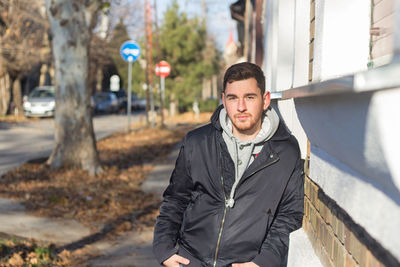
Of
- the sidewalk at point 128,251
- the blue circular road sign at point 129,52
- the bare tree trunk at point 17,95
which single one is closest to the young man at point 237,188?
the sidewalk at point 128,251

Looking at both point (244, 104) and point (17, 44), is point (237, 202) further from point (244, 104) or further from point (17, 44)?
point (17, 44)

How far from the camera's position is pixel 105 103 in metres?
43.9

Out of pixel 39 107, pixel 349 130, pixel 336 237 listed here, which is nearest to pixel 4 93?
pixel 39 107

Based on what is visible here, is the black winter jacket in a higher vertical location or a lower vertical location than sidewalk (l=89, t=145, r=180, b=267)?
higher

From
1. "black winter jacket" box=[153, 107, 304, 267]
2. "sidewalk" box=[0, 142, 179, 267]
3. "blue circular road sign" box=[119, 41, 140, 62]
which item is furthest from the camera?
A: "blue circular road sign" box=[119, 41, 140, 62]

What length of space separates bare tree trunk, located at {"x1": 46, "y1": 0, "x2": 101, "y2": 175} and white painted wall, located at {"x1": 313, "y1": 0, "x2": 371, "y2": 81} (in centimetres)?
874

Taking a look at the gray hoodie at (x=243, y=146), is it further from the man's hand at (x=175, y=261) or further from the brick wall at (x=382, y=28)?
the brick wall at (x=382, y=28)

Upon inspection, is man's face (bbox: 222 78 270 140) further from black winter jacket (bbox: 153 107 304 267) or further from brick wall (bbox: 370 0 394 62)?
brick wall (bbox: 370 0 394 62)

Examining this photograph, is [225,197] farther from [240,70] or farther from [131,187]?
[131,187]

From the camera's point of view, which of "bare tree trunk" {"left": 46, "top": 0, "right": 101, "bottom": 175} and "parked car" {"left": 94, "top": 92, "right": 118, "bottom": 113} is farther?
"parked car" {"left": 94, "top": 92, "right": 118, "bottom": 113}

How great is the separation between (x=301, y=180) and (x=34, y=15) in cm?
3566

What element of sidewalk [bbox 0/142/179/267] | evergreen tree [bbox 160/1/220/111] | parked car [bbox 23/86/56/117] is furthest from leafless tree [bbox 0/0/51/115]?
sidewalk [bbox 0/142/179/267]

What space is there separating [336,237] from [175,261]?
30.8 inches

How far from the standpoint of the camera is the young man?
2.64m
